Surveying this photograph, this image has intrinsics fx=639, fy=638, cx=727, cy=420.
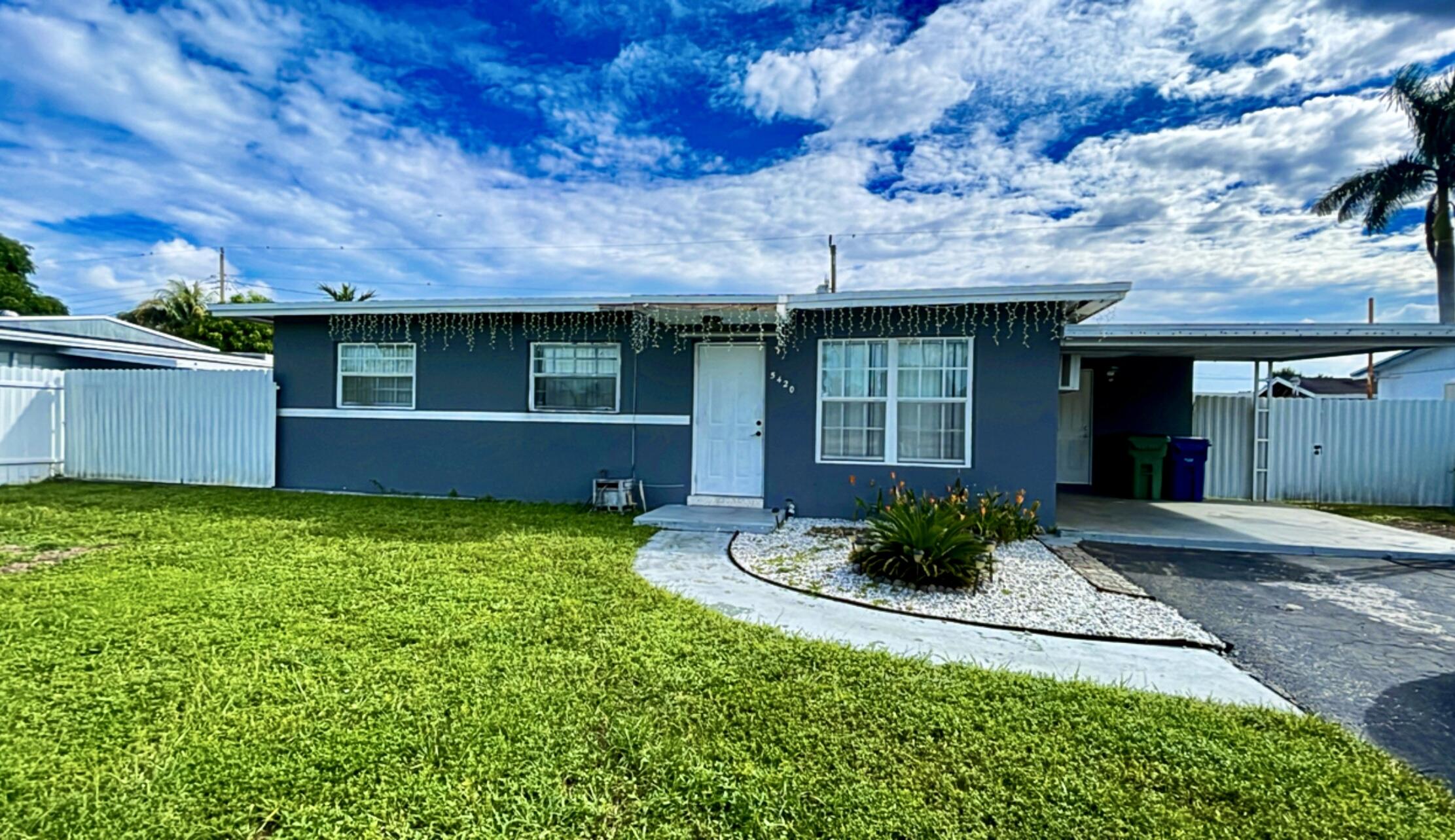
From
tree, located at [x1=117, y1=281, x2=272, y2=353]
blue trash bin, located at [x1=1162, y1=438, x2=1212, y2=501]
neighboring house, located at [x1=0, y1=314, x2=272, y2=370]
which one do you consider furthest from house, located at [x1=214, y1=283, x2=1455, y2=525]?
tree, located at [x1=117, y1=281, x2=272, y2=353]

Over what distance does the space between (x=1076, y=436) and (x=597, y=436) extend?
840 cm

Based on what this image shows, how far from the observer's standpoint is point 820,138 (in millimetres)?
12547

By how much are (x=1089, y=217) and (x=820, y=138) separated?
717cm

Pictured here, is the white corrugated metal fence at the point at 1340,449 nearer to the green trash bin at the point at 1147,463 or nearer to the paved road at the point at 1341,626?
the green trash bin at the point at 1147,463

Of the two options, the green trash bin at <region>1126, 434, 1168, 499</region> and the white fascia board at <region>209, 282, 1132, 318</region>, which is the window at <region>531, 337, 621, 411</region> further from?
the green trash bin at <region>1126, 434, 1168, 499</region>

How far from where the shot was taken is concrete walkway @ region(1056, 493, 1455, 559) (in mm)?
6641

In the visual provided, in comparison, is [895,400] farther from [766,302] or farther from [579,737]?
[579,737]

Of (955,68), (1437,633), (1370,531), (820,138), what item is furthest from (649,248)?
(1437,633)

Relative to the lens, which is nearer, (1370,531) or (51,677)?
(51,677)

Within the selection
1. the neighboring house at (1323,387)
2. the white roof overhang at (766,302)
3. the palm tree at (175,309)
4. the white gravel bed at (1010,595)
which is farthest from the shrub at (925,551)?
the palm tree at (175,309)

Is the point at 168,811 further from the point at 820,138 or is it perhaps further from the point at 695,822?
the point at 820,138

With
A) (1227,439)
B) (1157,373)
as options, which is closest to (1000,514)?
(1157,373)

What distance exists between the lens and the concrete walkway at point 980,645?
11.1ft

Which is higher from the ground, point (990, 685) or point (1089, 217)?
point (1089, 217)
